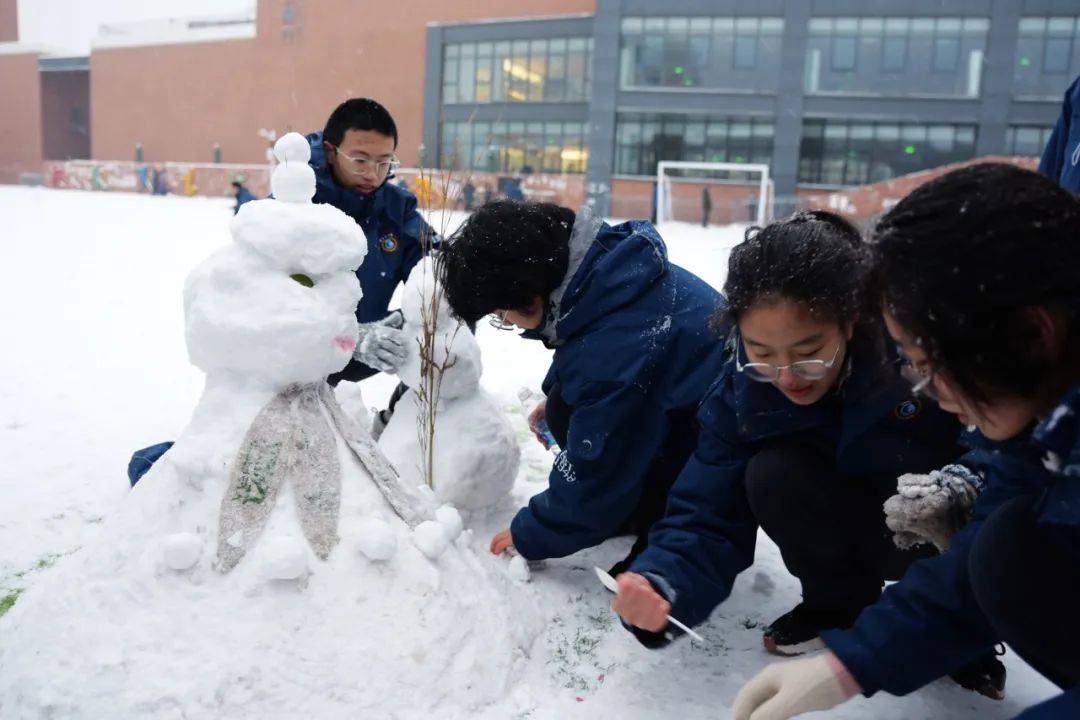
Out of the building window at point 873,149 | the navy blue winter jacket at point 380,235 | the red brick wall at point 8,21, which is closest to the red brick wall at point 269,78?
the red brick wall at point 8,21

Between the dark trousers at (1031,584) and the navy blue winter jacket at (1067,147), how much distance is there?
1236 mm

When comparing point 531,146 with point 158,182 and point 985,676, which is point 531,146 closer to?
point 158,182

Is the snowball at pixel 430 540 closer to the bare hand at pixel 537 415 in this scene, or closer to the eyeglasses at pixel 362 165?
the bare hand at pixel 537 415

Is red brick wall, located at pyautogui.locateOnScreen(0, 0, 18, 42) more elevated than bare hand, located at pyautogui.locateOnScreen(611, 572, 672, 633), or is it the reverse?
red brick wall, located at pyautogui.locateOnScreen(0, 0, 18, 42)

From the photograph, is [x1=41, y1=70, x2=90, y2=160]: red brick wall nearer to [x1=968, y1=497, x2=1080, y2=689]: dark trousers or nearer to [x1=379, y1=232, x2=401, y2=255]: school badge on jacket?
[x1=379, y1=232, x2=401, y2=255]: school badge on jacket

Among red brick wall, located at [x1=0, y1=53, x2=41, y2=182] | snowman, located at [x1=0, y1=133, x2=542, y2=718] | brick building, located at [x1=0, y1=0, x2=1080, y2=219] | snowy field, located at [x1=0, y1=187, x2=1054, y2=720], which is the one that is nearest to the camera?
snowman, located at [x1=0, y1=133, x2=542, y2=718]

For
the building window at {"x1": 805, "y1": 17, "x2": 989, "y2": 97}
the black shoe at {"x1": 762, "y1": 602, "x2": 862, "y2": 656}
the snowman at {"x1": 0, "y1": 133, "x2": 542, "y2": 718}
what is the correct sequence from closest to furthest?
the snowman at {"x1": 0, "y1": 133, "x2": 542, "y2": 718} < the black shoe at {"x1": 762, "y1": 602, "x2": 862, "y2": 656} < the building window at {"x1": 805, "y1": 17, "x2": 989, "y2": 97}

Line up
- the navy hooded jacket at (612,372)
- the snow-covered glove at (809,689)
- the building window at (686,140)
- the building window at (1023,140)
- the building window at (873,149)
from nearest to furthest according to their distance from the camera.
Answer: the snow-covered glove at (809,689), the navy hooded jacket at (612,372), the building window at (1023,140), the building window at (873,149), the building window at (686,140)

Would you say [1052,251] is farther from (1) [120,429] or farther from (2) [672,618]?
(1) [120,429]

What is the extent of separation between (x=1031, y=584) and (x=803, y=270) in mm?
685

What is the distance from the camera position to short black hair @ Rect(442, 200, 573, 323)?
2027 millimetres

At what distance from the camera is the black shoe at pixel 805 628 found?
1988mm

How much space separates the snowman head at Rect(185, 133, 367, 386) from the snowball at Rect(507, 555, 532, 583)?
0.81 metres

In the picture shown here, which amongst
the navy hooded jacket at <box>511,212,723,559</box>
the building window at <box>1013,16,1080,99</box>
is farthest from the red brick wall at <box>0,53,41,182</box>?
the navy hooded jacket at <box>511,212,723,559</box>
